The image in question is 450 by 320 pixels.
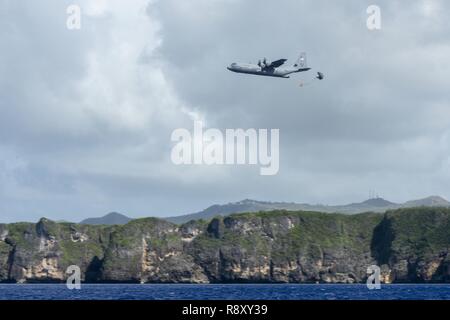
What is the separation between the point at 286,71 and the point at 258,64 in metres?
5.82
